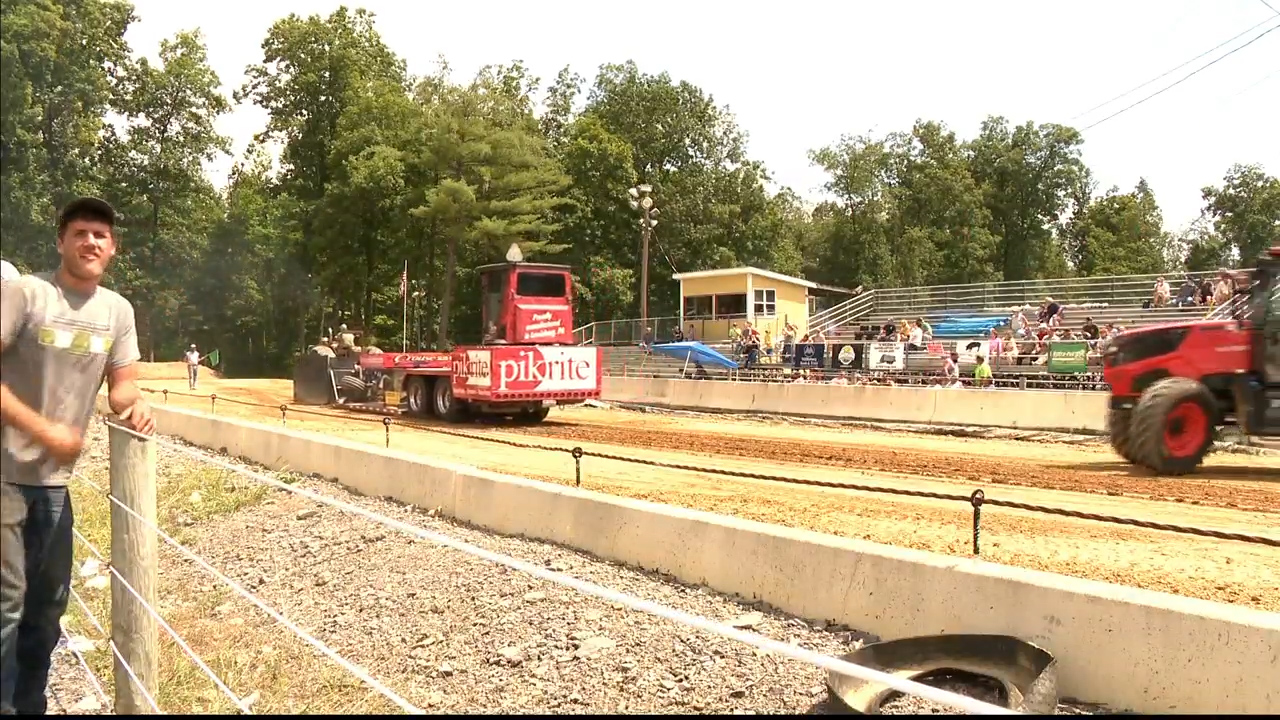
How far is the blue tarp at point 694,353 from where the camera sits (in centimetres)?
3206

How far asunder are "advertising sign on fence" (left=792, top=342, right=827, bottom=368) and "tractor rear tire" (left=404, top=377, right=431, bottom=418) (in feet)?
32.3

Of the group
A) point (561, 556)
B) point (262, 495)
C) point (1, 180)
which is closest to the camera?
point (561, 556)

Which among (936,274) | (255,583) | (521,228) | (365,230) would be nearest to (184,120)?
(365,230)

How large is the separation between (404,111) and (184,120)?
39.8ft

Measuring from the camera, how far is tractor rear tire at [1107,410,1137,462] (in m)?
12.6

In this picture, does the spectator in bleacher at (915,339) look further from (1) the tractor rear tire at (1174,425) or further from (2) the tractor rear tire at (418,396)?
(1) the tractor rear tire at (1174,425)

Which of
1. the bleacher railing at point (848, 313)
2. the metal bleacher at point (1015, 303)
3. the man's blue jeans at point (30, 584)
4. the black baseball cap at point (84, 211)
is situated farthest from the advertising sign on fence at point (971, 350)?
the man's blue jeans at point (30, 584)

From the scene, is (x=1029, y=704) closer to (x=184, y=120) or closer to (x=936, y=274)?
(x=184, y=120)

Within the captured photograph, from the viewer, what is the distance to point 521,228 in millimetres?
48031

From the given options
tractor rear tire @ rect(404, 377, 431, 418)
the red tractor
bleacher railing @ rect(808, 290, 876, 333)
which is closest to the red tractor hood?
tractor rear tire @ rect(404, 377, 431, 418)

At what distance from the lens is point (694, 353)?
1291 inches

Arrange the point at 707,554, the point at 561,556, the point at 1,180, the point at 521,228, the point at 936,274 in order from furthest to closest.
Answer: the point at 936,274 < the point at 521,228 < the point at 1,180 < the point at 561,556 < the point at 707,554

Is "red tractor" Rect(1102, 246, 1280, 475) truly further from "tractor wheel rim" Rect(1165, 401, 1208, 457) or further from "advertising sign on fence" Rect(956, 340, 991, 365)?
"advertising sign on fence" Rect(956, 340, 991, 365)

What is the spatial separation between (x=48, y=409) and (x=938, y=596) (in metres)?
4.12
